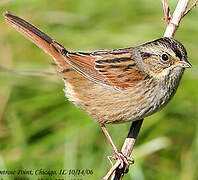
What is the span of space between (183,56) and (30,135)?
2102mm

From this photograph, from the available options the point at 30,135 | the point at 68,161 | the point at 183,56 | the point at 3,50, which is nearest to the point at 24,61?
the point at 3,50

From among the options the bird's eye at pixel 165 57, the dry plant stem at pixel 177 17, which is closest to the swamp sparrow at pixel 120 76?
the bird's eye at pixel 165 57

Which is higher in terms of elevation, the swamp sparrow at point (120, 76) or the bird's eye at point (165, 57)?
the bird's eye at point (165, 57)

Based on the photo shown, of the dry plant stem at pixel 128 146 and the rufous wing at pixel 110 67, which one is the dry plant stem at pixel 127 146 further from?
the rufous wing at pixel 110 67

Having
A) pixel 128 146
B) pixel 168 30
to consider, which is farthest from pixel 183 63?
pixel 128 146

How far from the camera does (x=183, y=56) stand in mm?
3850

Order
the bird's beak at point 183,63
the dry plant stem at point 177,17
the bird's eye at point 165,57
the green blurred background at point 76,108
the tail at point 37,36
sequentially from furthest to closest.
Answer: the green blurred background at point 76,108 < the tail at point 37,36 < the dry plant stem at point 177,17 < the bird's eye at point 165,57 < the bird's beak at point 183,63

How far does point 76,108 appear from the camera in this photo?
5535 millimetres

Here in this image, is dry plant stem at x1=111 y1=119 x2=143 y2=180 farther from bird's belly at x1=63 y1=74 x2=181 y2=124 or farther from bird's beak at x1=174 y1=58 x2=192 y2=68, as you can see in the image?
bird's beak at x1=174 y1=58 x2=192 y2=68

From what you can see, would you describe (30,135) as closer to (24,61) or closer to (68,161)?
(68,161)

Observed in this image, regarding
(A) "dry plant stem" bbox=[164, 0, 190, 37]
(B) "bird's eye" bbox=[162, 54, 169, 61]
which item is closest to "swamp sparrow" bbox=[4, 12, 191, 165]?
(B) "bird's eye" bbox=[162, 54, 169, 61]

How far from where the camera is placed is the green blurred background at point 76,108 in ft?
16.0

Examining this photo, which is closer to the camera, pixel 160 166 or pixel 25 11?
pixel 160 166

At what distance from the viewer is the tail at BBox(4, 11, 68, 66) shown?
4.42m
